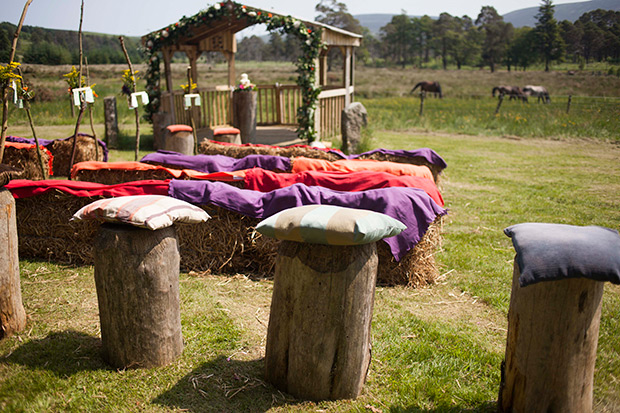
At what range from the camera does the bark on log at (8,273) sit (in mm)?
3439

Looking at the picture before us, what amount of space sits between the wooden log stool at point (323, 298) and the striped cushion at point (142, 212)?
2.13 feet

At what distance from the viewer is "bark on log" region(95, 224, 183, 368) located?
2.98m

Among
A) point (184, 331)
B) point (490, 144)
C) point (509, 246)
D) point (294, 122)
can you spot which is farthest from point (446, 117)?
point (184, 331)

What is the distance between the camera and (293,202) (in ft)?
15.6

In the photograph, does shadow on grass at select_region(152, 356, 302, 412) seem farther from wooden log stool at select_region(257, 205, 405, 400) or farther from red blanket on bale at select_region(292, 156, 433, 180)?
red blanket on bale at select_region(292, 156, 433, 180)

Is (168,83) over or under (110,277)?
over

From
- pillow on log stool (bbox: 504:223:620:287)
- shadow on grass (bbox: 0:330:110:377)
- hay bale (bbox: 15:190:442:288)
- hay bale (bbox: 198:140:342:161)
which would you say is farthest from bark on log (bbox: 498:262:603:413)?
hay bale (bbox: 198:140:342:161)

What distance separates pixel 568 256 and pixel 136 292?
2469mm

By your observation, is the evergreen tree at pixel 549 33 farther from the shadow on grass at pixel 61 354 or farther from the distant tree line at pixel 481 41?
the shadow on grass at pixel 61 354

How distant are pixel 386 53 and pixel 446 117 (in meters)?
85.3

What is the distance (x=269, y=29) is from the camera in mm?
12023

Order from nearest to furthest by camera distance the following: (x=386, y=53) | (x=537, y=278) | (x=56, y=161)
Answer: (x=537, y=278) < (x=56, y=161) < (x=386, y=53)

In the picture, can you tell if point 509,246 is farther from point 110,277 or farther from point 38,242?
point 38,242

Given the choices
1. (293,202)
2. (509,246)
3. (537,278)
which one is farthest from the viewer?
(509,246)
